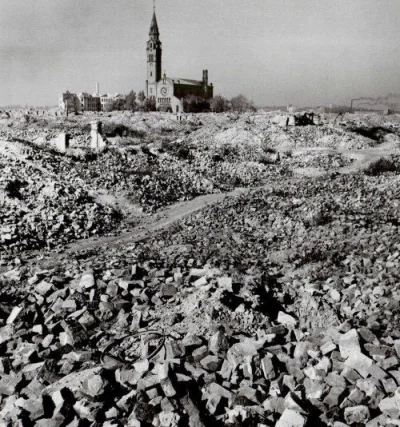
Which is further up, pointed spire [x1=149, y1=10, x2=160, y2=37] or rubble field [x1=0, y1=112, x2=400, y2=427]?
pointed spire [x1=149, y1=10, x2=160, y2=37]

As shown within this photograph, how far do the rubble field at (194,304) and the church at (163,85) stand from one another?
55.2 meters

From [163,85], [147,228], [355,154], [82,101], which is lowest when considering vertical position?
[147,228]

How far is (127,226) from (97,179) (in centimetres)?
409

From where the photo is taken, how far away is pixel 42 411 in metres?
4.87

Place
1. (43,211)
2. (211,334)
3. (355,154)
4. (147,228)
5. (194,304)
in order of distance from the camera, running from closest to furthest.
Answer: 1. (211,334)
2. (194,304)
3. (43,211)
4. (147,228)
5. (355,154)

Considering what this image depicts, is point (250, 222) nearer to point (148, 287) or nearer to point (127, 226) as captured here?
point (127, 226)

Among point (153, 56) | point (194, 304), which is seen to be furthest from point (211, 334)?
point (153, 56)

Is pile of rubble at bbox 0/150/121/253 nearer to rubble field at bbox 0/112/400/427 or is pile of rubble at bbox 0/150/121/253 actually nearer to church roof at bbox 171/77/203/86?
rubble field at bbox 0/112/400/427

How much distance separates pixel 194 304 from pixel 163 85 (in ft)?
226

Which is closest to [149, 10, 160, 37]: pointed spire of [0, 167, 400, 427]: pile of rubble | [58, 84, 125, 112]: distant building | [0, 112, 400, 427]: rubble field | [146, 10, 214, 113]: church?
[146, 10, 214, 113]: church

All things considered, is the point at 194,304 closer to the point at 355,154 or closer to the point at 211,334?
the point at 211,334

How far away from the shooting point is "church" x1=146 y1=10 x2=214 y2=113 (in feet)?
231

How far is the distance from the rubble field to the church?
5523 centimetres

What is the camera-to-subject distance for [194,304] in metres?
7.27
